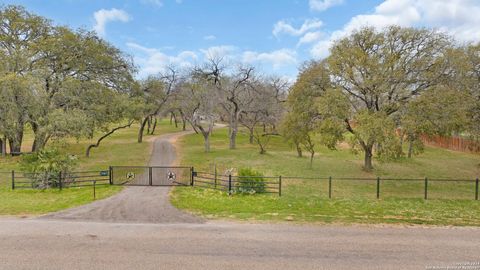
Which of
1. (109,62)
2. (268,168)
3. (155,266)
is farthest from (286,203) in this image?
(109,62)

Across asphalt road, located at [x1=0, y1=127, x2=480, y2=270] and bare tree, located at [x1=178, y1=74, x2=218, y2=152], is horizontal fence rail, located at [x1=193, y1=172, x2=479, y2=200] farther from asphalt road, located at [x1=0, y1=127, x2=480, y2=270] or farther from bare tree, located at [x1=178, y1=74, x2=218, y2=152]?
bare tree, located at [x1=178, y1=74, x2=218, y2=152]

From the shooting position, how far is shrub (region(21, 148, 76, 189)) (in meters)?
14.2

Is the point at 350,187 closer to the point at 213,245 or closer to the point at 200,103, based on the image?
the point at 213,245

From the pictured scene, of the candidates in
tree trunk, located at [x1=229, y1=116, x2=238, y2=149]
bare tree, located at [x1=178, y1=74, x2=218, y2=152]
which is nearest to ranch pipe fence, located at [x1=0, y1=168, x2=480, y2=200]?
bare tree, located at [x1=178, y1=74, x2=218, y2=152]

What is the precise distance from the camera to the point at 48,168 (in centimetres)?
1427

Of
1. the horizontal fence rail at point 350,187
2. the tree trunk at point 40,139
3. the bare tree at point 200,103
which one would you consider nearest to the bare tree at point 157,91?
the bare tree at point 200,103

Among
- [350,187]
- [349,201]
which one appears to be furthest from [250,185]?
[350,187]

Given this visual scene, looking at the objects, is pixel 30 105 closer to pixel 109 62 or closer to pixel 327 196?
pixel 109 62

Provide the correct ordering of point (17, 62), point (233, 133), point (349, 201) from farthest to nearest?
point (233, 133), point (17, 62), point (349, 201)

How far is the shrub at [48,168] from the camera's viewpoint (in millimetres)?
14180

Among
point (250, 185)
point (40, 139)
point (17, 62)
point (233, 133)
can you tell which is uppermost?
point (17, 62)

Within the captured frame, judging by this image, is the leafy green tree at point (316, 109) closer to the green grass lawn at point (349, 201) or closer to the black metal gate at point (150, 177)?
the green grass lawn at point (349, 201)

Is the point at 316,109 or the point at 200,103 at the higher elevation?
the point at 200,103

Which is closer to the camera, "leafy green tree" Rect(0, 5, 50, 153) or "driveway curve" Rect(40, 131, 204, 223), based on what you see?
"driveway curve" Rect(40, 131, 204, 223)
